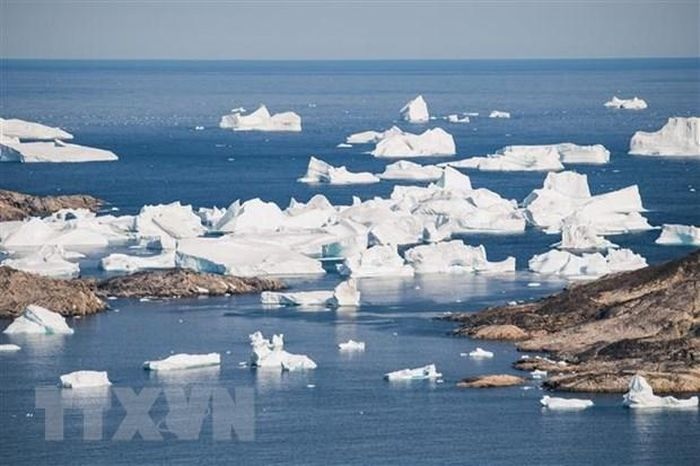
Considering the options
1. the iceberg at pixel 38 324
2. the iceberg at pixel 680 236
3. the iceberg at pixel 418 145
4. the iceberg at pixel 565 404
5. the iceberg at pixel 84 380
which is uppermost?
the iceberg at pixel 418 145

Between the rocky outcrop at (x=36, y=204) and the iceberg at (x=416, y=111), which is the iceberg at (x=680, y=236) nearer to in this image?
the rocky outcrop at (x=36, y=204)

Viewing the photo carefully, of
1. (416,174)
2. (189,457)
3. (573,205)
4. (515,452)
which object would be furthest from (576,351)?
(416,174)

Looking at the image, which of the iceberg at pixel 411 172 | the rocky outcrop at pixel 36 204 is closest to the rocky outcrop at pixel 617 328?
the rocky outcrop at pixel 36 204

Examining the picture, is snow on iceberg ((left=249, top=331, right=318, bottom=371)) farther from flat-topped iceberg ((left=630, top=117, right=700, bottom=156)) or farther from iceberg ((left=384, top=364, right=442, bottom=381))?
flat-topped iceberg ((left=630, top=117, right=700, bottom=156))

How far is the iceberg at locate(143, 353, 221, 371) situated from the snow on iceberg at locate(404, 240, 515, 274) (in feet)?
47.6

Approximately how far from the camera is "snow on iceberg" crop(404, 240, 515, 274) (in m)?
55.9

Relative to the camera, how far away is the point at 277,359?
4200cm

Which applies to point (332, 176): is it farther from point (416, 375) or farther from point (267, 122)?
point (416, 375)

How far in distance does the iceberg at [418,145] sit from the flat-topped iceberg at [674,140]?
28.5 feet

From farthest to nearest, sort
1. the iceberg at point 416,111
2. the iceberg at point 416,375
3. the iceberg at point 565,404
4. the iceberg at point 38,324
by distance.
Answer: the iceberg at point 416,111 → the iceberg at point 38,324 → the iceberg at point 416,375 → the iceberg at point 565,404

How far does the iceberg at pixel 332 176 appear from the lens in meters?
80.7

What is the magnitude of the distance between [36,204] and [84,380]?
3061 cm

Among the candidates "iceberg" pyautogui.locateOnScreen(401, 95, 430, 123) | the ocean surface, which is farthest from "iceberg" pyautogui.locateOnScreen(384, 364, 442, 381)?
"iceberg" pyautogui.locateOnScreen(401, 95, 430, 123)

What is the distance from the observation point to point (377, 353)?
43312 mm
